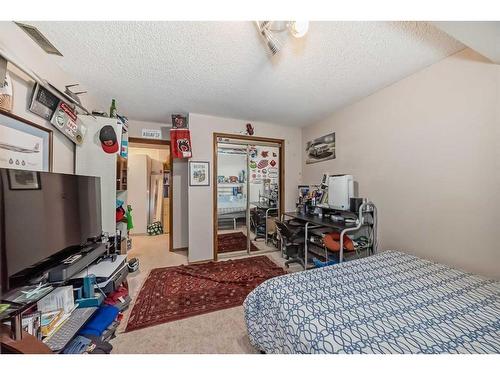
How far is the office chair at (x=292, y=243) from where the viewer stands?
269 cm

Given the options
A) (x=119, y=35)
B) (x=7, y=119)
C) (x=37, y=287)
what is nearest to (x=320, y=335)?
(x=37, y=287)

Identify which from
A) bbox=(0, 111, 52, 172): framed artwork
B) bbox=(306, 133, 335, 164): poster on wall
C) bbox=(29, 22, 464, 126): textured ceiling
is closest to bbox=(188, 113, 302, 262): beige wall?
bbox=(29, 22, 464, 126): textured ceiling

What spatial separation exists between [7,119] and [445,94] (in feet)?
11.0

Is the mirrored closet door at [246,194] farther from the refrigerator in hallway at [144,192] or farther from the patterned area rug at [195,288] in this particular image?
the refrigerator in hallway at [144,192]

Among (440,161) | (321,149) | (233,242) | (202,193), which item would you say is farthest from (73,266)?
(321,149)

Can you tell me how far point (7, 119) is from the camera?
1.10 metres

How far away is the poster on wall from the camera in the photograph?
116 inches

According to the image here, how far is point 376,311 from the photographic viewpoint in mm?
978

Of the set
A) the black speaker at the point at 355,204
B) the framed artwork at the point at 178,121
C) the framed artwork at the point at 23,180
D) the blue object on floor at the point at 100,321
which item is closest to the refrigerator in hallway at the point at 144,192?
the framed artwork at the point at 178,121

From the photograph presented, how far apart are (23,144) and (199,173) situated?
6.25 feet

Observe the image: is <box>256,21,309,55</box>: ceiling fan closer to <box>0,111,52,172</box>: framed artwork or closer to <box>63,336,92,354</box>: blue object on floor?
<box>0,111,52,172</box>: framed artwork

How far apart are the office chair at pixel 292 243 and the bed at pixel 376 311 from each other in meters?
1.19

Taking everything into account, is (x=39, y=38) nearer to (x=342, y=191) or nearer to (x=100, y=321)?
(x=100, y=321)
